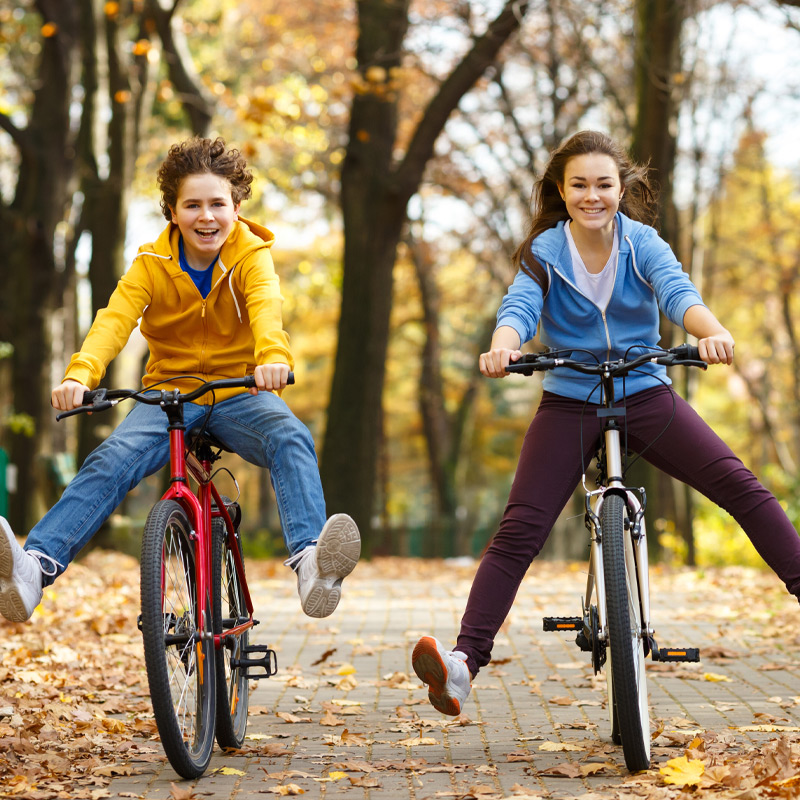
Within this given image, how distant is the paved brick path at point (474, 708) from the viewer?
4.11m

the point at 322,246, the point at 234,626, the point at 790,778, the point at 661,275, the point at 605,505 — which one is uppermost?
the point at 322,246

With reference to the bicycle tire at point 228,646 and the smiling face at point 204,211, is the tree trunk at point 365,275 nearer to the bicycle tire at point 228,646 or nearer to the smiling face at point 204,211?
the bicycle tire at point 228,646

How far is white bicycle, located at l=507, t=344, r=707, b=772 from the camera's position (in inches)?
153

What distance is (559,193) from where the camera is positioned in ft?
15.7

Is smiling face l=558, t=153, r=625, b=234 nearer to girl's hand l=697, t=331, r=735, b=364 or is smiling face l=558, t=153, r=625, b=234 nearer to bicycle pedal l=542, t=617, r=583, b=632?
girl's hand l=697, t=331, r=735, b=364

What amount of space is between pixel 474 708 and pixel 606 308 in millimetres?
2155

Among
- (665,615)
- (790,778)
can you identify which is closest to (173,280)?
(790,778)

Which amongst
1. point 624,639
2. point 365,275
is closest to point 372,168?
point 365,275

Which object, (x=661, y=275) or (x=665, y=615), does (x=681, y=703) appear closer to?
(x=661, y=275)

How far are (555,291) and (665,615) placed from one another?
5250 millimetres

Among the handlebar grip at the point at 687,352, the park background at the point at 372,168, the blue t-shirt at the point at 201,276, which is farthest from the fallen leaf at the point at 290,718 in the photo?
the park background at the point at 372,168

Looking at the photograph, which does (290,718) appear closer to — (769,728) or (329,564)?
(329,564)

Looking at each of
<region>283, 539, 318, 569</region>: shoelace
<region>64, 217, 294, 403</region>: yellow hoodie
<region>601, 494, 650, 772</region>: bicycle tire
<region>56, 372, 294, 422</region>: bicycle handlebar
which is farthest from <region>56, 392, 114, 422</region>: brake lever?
<region>601, 494, 650, 772</region>: bicycle tire

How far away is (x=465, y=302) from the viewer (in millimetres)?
29609
